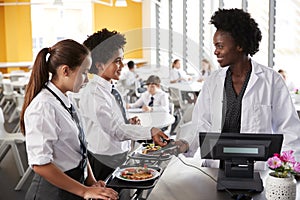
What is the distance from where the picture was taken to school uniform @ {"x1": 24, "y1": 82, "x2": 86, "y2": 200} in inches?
63.2

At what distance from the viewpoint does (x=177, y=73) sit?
28.1ft

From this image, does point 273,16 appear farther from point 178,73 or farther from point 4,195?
point 4,195

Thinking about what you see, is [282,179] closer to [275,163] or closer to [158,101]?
[275,163]

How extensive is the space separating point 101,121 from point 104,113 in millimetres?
46

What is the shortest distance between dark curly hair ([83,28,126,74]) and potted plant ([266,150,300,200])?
3.77 feet

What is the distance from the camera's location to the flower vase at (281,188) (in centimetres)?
150

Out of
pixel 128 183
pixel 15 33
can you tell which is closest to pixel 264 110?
pixel 128 183

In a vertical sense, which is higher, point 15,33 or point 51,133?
point 15,33

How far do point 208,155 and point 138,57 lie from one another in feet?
34.5

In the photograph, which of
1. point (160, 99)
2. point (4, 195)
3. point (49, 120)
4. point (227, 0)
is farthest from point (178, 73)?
point (49, 120)

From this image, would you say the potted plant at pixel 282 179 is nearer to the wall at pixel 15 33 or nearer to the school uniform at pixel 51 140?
the school uniform at pixel 51 140

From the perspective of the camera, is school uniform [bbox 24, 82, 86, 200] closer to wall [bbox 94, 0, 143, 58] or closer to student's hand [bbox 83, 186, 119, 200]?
student's hand [bbox 83, 186, 119, 200]

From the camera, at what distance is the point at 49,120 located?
1.62 metres

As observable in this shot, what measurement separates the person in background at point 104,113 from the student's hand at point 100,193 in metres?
0.71
